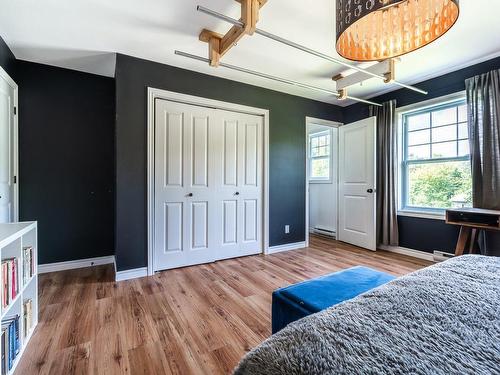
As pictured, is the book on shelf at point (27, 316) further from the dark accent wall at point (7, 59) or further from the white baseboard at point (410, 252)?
the white baseboard at point (410, 252)

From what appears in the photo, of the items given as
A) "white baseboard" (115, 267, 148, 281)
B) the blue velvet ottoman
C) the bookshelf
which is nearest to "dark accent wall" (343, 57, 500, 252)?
the blue velvet ottoman

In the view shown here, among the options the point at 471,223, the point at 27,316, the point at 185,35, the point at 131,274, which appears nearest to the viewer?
the point at 27,316

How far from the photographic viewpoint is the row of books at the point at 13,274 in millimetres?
1322

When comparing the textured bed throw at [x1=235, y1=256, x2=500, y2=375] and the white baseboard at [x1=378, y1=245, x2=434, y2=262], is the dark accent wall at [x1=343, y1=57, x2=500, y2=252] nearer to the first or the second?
the white baseboard at [x1=378, y1=245, x2=434, y2=262]

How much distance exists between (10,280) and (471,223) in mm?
3826

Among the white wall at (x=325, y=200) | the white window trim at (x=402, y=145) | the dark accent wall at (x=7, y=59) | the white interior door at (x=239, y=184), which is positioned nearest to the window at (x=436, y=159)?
the white window trim at (x=402, y=145)

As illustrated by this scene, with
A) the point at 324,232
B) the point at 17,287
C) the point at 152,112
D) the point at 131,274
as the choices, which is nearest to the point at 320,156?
the point at 324,232

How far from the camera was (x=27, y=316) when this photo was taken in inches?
65.3

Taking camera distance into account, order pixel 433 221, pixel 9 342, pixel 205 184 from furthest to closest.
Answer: pixel 433 221, pixel 205 184, pixel 9 342

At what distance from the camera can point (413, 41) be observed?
1369 millimetres

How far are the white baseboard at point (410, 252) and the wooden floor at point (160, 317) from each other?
27 centimetres

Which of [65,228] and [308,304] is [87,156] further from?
[308,304]

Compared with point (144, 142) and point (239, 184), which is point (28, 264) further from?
point (239, 184)

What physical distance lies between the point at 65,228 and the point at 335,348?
3.42 m
